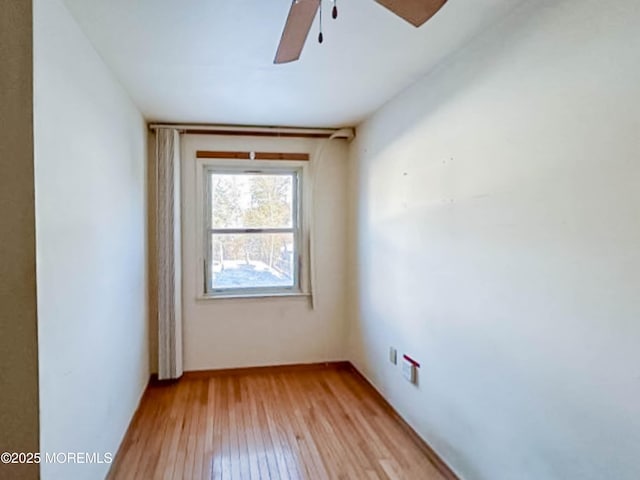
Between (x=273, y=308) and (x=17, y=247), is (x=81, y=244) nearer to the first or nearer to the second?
(x=17, y=247)

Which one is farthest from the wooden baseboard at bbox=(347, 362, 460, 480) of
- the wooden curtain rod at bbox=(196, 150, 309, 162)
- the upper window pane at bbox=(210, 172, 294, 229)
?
the wooden curtain rod at bbox=(196, 150, 309, 162)

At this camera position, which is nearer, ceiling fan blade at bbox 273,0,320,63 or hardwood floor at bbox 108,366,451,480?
ceiling fan blade at bbox 273,0,320,63

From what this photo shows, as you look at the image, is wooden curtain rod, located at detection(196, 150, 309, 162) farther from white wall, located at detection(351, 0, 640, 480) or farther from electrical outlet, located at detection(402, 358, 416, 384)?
electrical outlet, located at detection(402, 358, 416, 384)

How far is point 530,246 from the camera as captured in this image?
5.73ft

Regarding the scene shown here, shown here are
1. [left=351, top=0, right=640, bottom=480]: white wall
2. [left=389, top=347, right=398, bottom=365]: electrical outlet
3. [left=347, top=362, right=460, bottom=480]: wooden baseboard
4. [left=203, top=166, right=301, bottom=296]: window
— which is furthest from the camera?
[left=203, top=166, right=301, bottom=296]: window

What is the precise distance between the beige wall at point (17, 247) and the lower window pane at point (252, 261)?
2.59m

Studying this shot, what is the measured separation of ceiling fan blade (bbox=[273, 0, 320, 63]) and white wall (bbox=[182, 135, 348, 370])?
226 centimetres

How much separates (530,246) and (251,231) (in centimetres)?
276

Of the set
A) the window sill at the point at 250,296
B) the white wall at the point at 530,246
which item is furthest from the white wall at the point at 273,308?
the white wall at the point at 530,246

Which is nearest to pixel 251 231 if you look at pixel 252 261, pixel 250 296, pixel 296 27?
pixel 252 261

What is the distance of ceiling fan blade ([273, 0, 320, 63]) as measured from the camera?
145 centimetres

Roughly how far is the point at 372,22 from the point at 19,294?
1746 millimetres

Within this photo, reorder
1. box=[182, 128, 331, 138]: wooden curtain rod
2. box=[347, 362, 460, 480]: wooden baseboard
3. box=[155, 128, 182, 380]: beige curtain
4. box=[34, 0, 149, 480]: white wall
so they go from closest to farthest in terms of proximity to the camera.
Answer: box=[34, 0, 149, 480]: white wall
box=[347, 362, 460, 480]: wooden baseboard
box=[155, 128, 182, 380]: beige curtain
box=[182, 128, 331, 138]: wooden curtain rod

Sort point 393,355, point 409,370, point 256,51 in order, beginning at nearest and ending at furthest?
point 256,51
point 409,370
point 393,355
